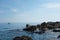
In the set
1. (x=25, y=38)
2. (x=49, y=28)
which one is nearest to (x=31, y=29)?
(x=49, y=28)

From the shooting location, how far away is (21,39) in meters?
41.9

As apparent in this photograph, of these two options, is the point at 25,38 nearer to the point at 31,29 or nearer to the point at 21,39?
the point at 21,39

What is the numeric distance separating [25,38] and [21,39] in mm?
1205

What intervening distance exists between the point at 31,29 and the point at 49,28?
10.5 meters

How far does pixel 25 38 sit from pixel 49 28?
144ft

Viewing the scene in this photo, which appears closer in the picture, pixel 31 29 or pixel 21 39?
pixel 21 39

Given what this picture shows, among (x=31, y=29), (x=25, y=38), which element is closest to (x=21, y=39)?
(x=25, y=38)

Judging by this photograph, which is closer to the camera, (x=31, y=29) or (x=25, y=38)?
(x=25, y=38)

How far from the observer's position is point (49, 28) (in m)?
A: 84.4

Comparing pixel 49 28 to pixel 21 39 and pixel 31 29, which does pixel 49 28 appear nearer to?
pixel 31 29

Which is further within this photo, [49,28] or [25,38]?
[49,28]

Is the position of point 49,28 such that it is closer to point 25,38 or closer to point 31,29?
point 31,29
